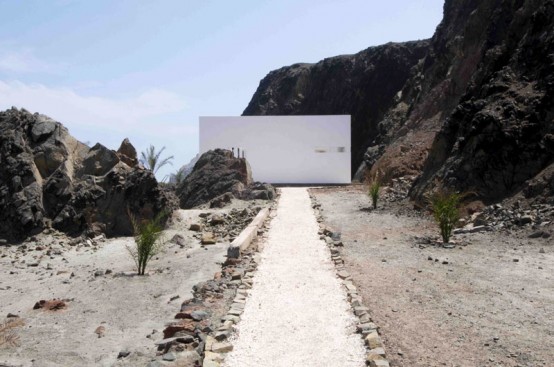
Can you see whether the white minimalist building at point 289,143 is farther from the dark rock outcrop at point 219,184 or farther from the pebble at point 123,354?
the pebble at point 123,354

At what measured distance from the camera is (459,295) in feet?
20.8

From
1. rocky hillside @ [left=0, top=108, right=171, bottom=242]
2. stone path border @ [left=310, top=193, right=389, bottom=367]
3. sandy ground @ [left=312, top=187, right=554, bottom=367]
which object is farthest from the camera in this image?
rocky hillside @ [left=0, top=108, right=171, bottom=242]

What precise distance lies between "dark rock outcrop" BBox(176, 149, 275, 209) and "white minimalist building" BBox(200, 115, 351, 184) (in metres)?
5.95

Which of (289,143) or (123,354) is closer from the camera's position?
(123,354)

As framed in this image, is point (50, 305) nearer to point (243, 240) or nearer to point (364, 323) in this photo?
point (243, 240)

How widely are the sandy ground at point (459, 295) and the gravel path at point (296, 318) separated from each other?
0.36 m

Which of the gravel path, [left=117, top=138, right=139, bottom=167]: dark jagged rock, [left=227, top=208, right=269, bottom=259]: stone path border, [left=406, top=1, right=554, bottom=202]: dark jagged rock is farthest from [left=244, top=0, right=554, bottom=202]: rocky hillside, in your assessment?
[left=117, top=138, right=139, bottom=167]: dark jagged rock

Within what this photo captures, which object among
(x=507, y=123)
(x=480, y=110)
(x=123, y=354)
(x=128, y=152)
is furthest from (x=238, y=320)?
(x=480, y=110)

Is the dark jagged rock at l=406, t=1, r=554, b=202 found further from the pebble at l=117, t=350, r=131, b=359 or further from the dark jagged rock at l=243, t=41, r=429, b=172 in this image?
the dark jagged rock at l=243, t=41, r=429, b=172

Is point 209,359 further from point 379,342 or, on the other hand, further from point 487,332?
point 487,332

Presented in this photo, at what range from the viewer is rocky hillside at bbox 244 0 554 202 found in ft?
41.0

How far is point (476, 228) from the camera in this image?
10602 millimetres

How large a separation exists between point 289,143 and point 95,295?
19.5 m

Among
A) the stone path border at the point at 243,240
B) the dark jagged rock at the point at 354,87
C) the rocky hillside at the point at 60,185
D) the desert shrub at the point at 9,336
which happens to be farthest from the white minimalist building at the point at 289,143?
the desert shrub at the point at 9,336
